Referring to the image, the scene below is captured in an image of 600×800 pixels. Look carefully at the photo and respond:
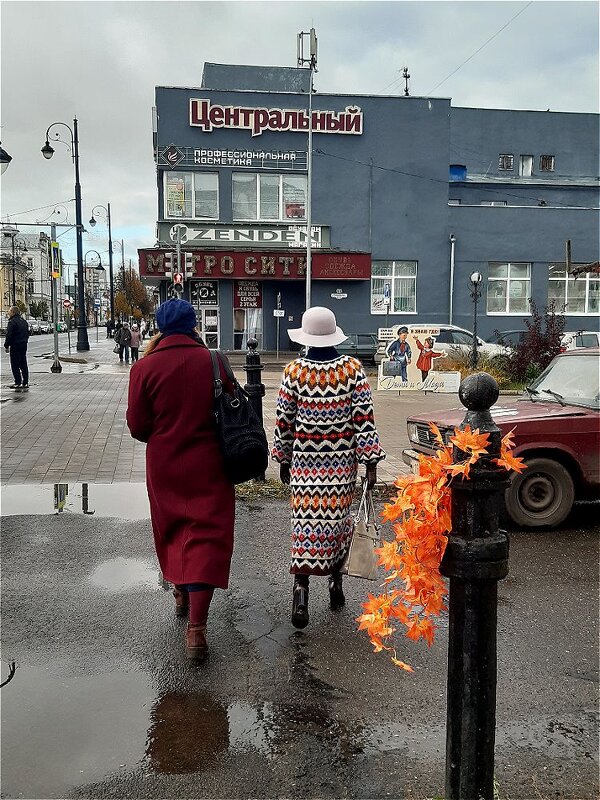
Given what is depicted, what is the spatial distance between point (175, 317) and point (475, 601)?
2627mm

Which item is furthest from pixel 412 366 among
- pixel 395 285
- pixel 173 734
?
pixel 395 285

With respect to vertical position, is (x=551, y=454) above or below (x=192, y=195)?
below

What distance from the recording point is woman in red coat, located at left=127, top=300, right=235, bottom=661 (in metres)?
4.07

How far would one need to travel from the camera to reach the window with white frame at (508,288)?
34719mm

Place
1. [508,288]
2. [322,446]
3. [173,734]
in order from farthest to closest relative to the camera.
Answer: [508,288]
[322,446]
[173,734]

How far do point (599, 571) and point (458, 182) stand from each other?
34293 millimetres

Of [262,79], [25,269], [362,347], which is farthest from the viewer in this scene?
[25,269]

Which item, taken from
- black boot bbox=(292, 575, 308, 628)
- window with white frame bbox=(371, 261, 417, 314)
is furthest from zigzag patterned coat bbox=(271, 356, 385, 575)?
window with white frame bbox=(371, 261, 417, 314)

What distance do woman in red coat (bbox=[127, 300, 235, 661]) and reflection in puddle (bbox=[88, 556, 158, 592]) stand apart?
1.05 metres

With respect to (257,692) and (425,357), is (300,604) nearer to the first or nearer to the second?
A: (257,692)

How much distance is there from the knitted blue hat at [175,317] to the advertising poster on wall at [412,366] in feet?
42.6

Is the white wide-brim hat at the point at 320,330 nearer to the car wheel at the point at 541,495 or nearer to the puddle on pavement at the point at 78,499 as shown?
the car wheel at the point at 541,495

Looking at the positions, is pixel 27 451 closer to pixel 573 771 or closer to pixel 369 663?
pixel 369 663

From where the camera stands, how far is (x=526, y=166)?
130ft
